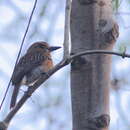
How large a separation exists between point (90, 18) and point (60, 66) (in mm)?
248

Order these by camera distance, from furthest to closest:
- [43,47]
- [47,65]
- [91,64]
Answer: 1. [43,47]
2. [47,65]
3. [91,64]

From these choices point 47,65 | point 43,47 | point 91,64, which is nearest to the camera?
point 91,64

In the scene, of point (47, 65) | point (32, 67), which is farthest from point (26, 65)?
point (47, 65)

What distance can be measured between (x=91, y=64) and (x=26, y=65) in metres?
3.16

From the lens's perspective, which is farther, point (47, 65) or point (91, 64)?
point (47, 65)

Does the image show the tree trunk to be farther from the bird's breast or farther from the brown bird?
the bird's breast

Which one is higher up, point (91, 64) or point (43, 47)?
point (91, 64)

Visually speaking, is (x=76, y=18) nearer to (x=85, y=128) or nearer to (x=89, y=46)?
(x=89, y=46)

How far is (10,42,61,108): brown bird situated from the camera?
14.8ft

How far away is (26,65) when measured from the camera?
4.82m

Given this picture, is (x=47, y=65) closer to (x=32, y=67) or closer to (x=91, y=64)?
(x=32, y=67)

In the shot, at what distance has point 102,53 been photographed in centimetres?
166

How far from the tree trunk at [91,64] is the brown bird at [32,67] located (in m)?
2.54

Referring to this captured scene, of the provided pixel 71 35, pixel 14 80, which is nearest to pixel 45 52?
pixel 14 80
